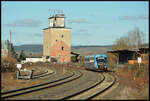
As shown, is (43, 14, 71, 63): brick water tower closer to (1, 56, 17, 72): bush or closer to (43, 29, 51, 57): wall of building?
(43, 29, 51, 57): wall of building

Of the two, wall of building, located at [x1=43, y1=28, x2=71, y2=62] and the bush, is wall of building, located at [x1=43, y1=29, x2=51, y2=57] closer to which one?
wall of building, located at [x1=43, y1=28, x2=71, y2=62]

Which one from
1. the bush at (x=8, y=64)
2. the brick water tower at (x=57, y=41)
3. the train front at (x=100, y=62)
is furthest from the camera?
the brick water tower at (x=57, y=41)

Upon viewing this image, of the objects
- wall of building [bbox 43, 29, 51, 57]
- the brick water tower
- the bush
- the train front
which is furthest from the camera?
wall of building [bbox 43, 29, 51, 57]

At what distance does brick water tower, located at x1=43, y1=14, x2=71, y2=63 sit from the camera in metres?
95.7

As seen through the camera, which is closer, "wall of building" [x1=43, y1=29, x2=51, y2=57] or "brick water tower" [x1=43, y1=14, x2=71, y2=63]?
"brick water tower" [x1=43, y1=14, x2=71, y2=63]

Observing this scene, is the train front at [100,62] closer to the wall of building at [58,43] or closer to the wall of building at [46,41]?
the wall of building at [58,43]

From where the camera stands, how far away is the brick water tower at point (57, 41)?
314 feet

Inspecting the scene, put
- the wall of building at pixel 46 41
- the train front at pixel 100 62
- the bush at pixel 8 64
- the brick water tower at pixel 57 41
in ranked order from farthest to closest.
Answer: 1. the wall of building at pixel 46 41
2. the brick water tower at pixel 57 41
3. the train front at pixel 100 62
4. the bush at pixel 8 64

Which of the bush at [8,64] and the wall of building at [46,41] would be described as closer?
the bush at [8,64]

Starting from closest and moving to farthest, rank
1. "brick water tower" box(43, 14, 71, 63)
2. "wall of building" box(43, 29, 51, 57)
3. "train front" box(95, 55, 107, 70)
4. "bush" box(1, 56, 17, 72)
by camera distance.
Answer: "bush" box(1, 56, 17, 72), "train front" box(95, 55, 107, 70), "brick water tower" box(43, 14, 71, 63), "wall of building" box(43, 29, 51, 57)

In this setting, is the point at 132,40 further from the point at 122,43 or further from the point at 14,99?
the point at 14,99

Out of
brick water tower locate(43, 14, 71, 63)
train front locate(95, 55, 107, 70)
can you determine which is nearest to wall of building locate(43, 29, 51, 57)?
brick water tower locate(43, 14, 71, 63)

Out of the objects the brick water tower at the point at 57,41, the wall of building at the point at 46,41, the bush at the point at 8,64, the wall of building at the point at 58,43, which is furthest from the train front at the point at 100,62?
the wall of building at the point at 46,41

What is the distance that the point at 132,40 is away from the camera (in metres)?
76.8
